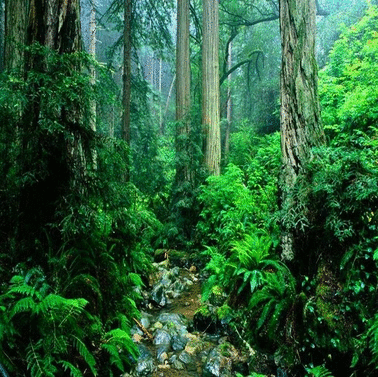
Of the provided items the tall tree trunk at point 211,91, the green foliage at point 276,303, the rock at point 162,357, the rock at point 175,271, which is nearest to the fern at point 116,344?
the rock at point 162,357

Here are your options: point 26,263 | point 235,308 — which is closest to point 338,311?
point 235,308

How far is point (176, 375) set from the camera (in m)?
4.12

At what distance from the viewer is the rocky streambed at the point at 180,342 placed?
4168 millimetres

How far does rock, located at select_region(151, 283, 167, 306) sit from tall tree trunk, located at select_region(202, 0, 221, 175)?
4821 mm

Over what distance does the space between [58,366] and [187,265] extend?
607 centimetres

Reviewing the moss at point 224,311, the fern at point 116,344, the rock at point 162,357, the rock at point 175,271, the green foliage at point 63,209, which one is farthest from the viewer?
the rock at point 175,271

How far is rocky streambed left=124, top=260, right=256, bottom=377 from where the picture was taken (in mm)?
4168

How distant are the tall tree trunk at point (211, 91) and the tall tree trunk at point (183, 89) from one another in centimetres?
62

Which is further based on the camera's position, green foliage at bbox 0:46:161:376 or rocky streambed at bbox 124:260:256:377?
rocky streambed at bbox 124:260:256:377

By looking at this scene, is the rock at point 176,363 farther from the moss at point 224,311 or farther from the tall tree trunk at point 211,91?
the tall tree trunk at point 211,91

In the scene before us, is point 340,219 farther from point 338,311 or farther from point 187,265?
point 187,265

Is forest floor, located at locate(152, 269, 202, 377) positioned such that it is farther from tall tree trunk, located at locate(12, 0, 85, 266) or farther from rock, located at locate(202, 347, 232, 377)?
tall tree trunk, located at locate(12, 0, 85, 266)

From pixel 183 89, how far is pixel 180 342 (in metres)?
8.54

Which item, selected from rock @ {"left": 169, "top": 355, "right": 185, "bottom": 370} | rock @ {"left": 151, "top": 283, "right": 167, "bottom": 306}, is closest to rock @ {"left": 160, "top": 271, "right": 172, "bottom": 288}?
rock @ {"left": 151, "top": 283, "right": 167, "bottom": 306}
